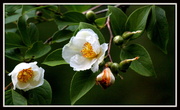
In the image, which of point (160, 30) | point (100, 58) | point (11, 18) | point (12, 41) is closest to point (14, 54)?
point (12, 41)

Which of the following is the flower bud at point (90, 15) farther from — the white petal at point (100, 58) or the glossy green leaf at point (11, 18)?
the glossy green leaf at point (11, 18)

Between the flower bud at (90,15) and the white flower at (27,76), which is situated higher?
the flower bud at (90,15)

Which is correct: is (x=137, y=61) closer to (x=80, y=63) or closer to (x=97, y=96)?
(x=80, y=63)

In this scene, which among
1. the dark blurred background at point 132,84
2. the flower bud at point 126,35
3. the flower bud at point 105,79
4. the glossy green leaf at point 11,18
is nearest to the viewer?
the flower bud at point 105,79

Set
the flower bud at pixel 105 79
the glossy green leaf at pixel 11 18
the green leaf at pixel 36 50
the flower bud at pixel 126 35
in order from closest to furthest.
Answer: the flower bud at pixel 105 79 → the flower bud at pixel 126 35 → the green leaf at pixel 36 50 → the glossy green leaf at pixel 11 18

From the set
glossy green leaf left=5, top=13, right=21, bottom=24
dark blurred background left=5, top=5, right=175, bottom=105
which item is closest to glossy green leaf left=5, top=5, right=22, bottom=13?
glossy green leaf left=5, top=13, right=21, bottom=24

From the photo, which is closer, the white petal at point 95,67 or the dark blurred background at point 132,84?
the white petal at point 95,67

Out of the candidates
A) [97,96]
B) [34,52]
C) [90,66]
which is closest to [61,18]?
[34,52]

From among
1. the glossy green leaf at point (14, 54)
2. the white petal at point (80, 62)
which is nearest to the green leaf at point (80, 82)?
the white petal at point (80, 62)

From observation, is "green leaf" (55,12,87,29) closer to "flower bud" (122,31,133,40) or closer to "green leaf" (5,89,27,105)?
"flower bud" (122,31,133,40)
